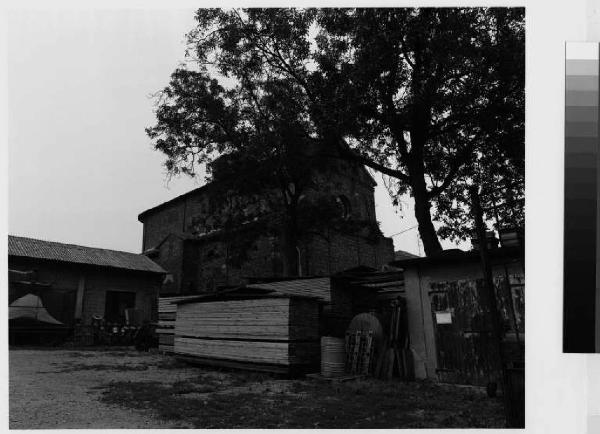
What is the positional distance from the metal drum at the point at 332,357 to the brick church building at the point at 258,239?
309 inches

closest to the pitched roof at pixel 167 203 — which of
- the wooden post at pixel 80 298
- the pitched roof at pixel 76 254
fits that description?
the pitched roof at pixel 76 254

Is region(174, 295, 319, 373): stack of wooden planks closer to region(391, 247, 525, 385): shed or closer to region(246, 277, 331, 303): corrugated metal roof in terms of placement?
region(246, 277, 331, 303): corrugated metal roof

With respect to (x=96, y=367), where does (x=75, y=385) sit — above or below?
above

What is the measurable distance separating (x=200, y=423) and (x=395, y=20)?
Result: 10.5 meters

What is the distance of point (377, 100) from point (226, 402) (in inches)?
361

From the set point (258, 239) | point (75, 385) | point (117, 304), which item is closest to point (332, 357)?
point (75, 385)

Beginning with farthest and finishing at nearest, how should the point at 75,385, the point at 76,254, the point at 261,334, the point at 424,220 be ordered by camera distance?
1. the point at 76,254
2. the point at 424,220
3. the point at 261,334
4. the point at 75,385

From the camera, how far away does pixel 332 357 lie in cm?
1065

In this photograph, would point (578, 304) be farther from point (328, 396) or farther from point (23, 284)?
point (23, 284)

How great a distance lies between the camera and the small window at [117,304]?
73.6 ft

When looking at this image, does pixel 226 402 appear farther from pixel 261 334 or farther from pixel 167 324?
pixel 167 324

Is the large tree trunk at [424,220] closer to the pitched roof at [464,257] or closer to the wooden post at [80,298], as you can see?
the pitched roof at [464,257]

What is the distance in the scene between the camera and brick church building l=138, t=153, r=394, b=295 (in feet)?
61.9

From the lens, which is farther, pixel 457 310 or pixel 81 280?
pixel 81 280
